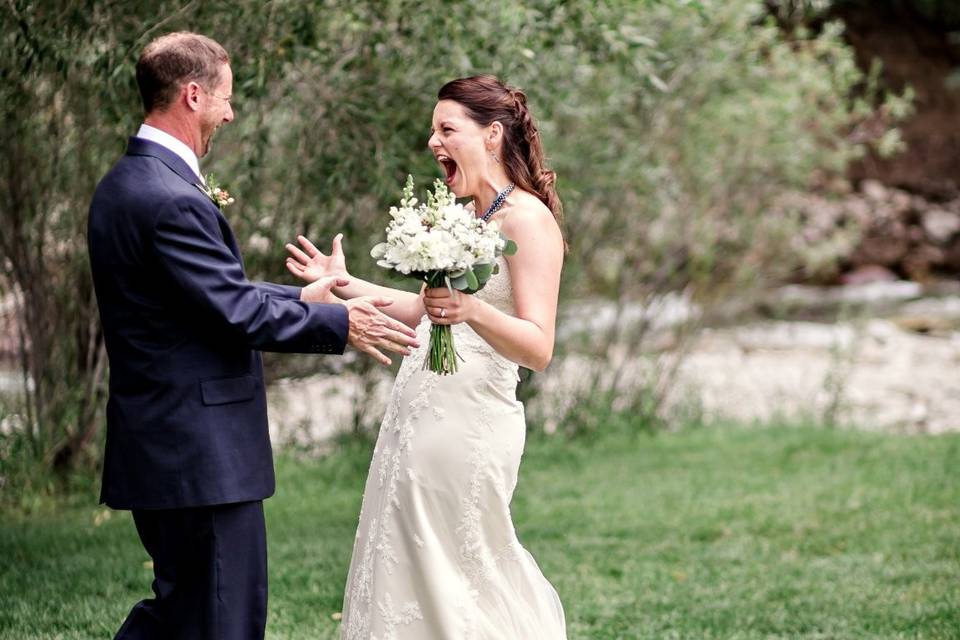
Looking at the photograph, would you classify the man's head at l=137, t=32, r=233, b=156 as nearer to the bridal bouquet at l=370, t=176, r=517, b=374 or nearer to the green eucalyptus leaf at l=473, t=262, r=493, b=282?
the bridal bouquet at l=370, t=176, r=517, b=374

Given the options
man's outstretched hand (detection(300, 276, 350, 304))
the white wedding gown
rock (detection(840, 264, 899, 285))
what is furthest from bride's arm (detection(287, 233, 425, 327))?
rock (detection(840, 264, 899, 285))

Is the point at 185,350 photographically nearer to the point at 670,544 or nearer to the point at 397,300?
the point at 397,300

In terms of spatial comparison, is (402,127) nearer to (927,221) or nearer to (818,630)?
(818,630)

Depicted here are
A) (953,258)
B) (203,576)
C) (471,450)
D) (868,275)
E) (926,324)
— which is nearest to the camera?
(203,576)

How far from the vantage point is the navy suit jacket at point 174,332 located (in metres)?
3.25

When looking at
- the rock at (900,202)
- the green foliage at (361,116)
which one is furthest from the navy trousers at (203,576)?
the rock at (900,202)

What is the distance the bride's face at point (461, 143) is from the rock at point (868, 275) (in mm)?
20277

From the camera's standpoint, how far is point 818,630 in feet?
16.8

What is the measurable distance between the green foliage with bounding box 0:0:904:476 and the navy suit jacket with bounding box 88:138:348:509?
210 centimetres

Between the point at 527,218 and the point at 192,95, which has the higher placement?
the point at 192,95

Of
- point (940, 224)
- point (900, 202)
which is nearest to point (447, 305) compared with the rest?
point (900, 202)

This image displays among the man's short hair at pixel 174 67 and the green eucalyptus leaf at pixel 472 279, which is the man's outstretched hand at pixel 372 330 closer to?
the green eucalyptus leaf at pixel 472 279

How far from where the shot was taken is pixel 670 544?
664 cm

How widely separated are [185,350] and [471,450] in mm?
906
